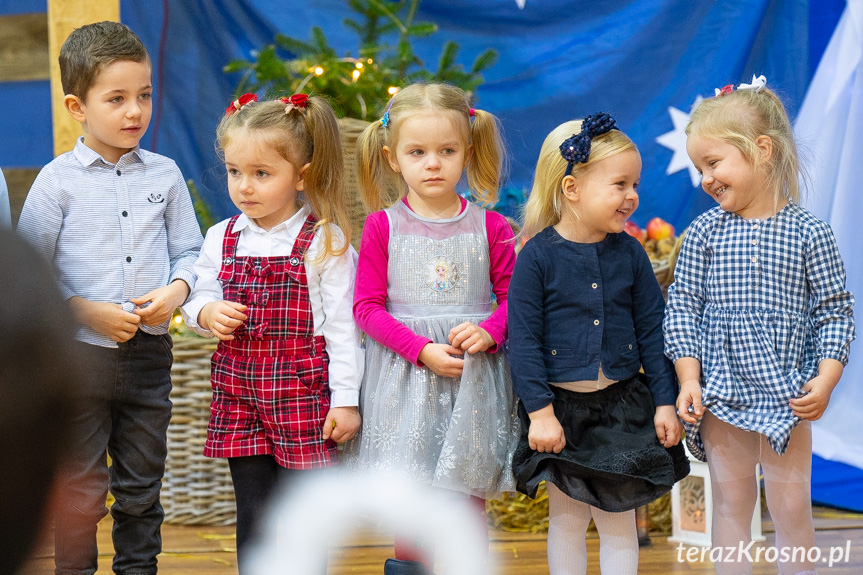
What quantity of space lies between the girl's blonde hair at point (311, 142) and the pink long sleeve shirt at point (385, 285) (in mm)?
71

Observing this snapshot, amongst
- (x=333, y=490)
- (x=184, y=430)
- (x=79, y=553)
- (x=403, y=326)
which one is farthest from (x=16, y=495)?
(x=184, y=430)

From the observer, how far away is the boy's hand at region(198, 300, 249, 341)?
194 cm

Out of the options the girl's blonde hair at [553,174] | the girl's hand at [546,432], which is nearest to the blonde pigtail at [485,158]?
the girl's blonde hair at [553,174]

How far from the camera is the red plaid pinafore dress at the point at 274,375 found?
6.47 ft

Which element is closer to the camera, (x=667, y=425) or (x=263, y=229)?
(x=667, y=425)

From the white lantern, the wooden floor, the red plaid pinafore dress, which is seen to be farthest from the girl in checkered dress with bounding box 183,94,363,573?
the white lantern

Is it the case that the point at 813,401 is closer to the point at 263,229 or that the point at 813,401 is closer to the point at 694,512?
the point at 694,512

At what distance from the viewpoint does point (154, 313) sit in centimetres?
199

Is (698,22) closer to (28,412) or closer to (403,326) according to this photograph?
(403,326)

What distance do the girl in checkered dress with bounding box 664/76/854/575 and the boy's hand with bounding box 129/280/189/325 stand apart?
1.12 meters

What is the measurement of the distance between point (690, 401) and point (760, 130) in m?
0.63

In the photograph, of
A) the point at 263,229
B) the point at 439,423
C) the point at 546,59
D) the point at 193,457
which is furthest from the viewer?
the point at 546,59

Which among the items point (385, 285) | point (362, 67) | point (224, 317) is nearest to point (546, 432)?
point (385, 285)

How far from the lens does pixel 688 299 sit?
6.57 feet
